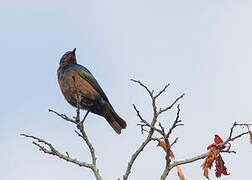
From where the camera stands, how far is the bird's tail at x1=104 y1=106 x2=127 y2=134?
337 inches

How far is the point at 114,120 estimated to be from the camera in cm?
862

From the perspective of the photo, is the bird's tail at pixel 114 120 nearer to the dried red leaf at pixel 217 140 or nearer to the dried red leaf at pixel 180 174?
the dried red leaf at pixel 217 140

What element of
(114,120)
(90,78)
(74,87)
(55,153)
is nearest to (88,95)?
(74,87)

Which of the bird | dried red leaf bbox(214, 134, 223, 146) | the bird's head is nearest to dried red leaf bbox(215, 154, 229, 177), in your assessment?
dried red leaf bbox(214, 134, 223, 146)

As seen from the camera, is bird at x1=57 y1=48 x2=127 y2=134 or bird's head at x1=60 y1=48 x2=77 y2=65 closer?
bird at x1=57 y1=48 x2=127 y2=134

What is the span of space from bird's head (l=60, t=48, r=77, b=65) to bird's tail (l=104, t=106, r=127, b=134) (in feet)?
5.46

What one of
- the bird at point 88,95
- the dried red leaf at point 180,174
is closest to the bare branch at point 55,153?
the dried red leaf at point 180,174

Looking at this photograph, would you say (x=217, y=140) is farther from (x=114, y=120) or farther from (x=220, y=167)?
(x=114, y=120)

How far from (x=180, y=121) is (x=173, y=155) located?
14.7 inches

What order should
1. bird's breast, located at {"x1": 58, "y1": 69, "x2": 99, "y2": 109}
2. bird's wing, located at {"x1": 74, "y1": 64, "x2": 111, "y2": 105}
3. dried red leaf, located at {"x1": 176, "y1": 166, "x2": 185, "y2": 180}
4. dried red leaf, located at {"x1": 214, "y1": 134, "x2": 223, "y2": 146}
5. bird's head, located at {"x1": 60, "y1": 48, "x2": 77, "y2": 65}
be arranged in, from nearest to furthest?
1. dried red leaf, located at {"x1": 176, "y1": 166, "x2": 185, "y2": 180}
2. dried red leaf, located at {"x1": 214, "y1": 134, "x2": 223, "y2": 146}
3. bird's breast, located at {"x1": 58, "y1": 69, "x2": 99, "y2": 109}
4. bird's wing, located at {"x1": 74, "y1": 64, "x2": 111, "y2": 105}
5. bird's head, located at {"x1": 60, "y1": 48, "x2": 77, "y2": 65}

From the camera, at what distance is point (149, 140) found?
A: 190 inches

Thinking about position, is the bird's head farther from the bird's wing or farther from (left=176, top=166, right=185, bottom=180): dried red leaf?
(left=176, top=166, right=185, bottom=180): dried red leaf

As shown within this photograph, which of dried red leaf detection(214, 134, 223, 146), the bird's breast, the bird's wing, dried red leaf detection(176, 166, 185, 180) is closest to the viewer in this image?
dried red leaf detection(176, 166, 185, 180)

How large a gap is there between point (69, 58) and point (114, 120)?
2021 mm
